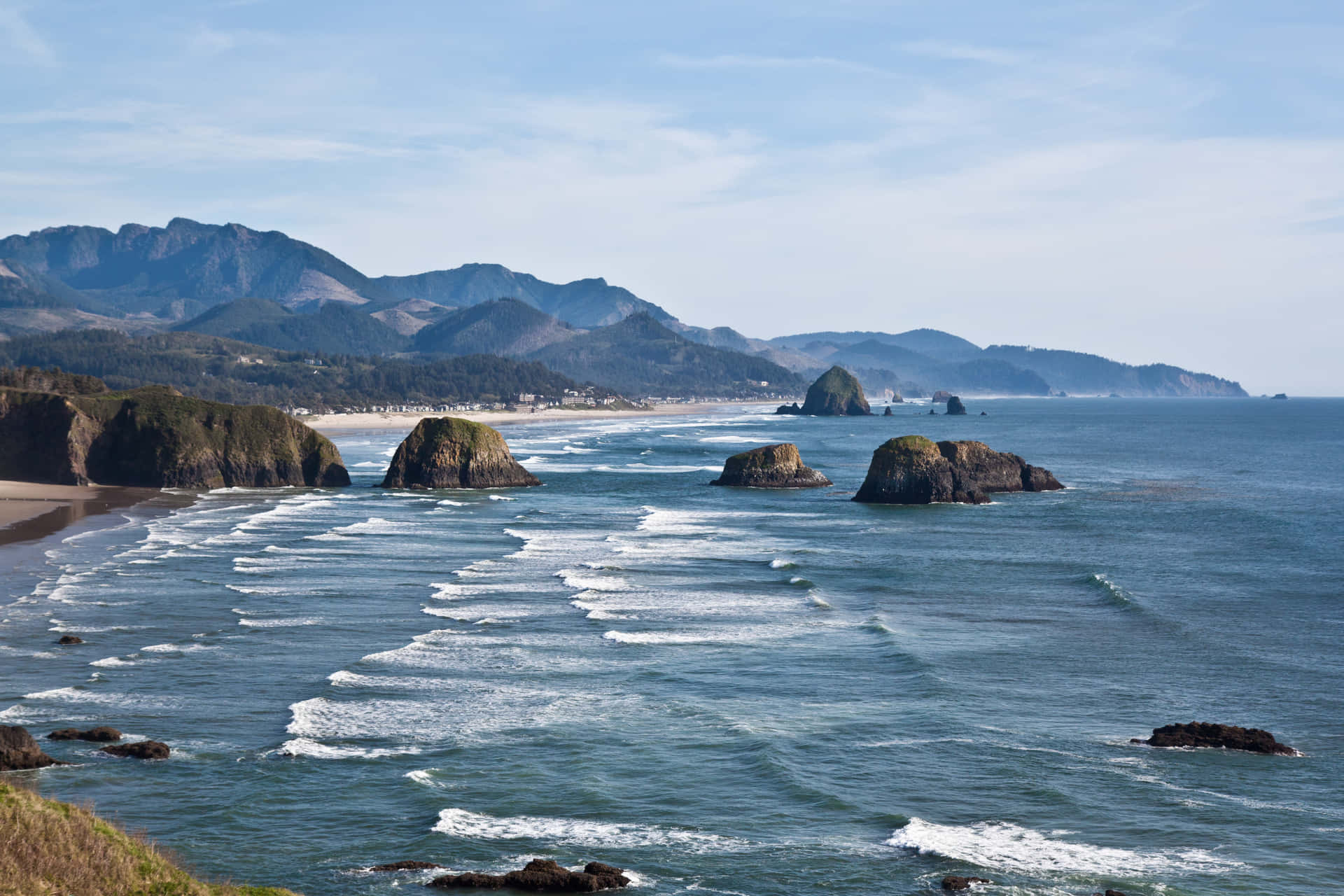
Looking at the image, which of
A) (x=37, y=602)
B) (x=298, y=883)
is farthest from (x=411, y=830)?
(x=37, y=602)

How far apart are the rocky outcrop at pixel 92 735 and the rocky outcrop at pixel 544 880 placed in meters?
11.6

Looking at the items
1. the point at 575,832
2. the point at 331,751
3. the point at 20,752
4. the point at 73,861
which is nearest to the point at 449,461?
the point at 331,751

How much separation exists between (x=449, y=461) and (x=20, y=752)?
69434 mm

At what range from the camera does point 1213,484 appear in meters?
103

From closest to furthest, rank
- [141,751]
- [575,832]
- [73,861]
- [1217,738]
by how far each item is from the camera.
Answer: [73,861] → [575,832] → [141,751] → [1217,738]

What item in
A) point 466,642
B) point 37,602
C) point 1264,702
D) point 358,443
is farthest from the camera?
point 358,443

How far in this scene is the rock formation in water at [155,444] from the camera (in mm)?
89375

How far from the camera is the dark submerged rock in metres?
21.7

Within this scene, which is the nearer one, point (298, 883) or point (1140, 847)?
point (298, 883)

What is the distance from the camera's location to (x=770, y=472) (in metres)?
97.8

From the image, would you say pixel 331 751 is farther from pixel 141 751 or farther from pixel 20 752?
pixel 20 752

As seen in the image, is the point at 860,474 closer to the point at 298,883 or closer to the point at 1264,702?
the point at 1264,702

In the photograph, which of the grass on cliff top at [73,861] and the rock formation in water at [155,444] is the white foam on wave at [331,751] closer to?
the grass on cliff top at [73,861]

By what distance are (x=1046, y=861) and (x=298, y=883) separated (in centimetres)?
1388
